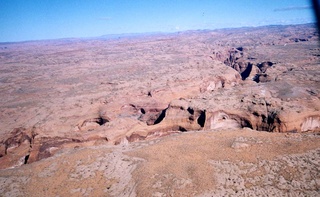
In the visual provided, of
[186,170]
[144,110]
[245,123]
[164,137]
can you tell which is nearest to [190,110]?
[245,123]

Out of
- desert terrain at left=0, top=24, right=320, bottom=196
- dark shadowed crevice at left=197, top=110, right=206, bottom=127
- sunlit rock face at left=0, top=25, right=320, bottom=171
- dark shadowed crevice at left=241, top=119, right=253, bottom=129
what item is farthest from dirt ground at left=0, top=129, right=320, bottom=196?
dark shadowed crevice at left=197, top=110, right=206, bottom=127

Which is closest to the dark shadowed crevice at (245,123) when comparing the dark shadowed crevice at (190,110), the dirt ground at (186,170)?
the dark shadowed crevice at (190,110)

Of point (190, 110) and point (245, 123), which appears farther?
point (190, 110)

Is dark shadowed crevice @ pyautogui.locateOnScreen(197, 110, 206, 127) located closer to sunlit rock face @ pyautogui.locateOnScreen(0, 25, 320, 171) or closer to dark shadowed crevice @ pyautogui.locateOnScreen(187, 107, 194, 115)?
sunlit rock face @ pyautogui.locateOnScreen(0, 25, 320, 171)

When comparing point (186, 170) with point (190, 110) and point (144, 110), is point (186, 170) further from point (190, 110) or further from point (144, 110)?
point (144, 110)

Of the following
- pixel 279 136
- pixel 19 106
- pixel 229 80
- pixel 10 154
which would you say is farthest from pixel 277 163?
pixel 19 106

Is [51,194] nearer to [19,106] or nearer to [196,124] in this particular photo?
[196,124]

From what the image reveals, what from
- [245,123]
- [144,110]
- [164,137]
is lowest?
[144,110]

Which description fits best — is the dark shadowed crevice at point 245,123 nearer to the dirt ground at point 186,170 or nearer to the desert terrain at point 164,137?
the desert terrain at point 164,137
